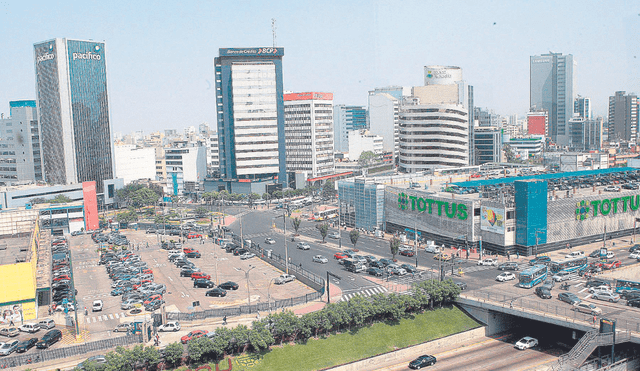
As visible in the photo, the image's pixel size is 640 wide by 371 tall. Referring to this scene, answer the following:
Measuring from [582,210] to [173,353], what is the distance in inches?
1797

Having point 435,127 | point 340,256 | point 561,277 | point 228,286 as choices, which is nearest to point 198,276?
point 228,286

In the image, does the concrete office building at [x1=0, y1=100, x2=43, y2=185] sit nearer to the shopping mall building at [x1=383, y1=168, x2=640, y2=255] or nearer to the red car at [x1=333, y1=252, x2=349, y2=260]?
the red car at [x1=333, y1=252, x2=349, y2=260]

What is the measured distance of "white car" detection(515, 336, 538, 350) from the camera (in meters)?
39.2

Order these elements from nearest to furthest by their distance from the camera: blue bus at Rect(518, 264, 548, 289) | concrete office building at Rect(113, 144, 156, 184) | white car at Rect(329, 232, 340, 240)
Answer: blue bus at Rect(518, 264, 548, 289) < white car at Rect(329, 232, 340, 240) < concrete office building at Rect(113, 144, 156, 184)

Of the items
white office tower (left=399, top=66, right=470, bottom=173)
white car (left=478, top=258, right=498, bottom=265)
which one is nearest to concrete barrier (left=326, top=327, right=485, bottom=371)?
white car (left=478, top=258, right=498, bottom=265)

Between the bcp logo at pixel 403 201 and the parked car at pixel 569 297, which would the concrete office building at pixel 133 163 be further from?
the parked car at pixel 569 297

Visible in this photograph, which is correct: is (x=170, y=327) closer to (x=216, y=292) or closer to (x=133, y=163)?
(x=216, y=292)

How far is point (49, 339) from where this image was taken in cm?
3788

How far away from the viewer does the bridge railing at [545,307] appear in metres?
36.3

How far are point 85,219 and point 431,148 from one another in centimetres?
6185

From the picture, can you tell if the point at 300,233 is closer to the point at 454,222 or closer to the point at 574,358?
the point at 454,222

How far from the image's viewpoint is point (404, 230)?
7006 centimetres

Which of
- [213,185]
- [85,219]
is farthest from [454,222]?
[213,185]

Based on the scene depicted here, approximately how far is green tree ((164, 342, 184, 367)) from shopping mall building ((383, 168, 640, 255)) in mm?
34823
